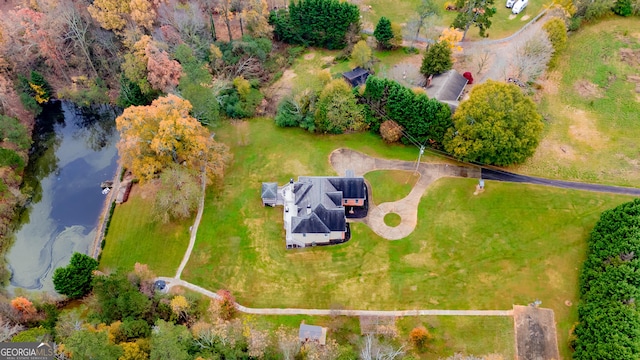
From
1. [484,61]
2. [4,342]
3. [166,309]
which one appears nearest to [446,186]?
[484,61]

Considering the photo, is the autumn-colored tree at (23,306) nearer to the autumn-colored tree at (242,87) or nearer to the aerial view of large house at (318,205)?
the aerial view of large house at (318,205)

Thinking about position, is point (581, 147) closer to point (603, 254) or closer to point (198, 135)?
point (603, 254)

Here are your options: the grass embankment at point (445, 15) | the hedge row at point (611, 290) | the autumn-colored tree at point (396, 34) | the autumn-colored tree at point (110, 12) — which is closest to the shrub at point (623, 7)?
the grass embankment at point (445, 15)

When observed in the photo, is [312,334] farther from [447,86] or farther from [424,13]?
[424,13]

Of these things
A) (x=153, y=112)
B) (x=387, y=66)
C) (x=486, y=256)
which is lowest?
(x=486, y=256)

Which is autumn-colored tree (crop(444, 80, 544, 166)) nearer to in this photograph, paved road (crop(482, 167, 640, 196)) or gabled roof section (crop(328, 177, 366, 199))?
paved road (crop(482, 167, 640, 196))

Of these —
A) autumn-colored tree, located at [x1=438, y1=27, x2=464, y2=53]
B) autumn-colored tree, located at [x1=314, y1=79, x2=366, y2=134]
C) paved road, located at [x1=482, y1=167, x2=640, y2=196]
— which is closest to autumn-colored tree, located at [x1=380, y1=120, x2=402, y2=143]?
autumn-colored tree, located at [x1=314, y1=79, x2=366, y2=134]

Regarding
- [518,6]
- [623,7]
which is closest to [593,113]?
[518,6]
